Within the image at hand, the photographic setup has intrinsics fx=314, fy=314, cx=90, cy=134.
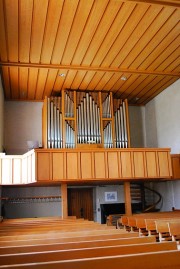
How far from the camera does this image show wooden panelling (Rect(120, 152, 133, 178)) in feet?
32.7

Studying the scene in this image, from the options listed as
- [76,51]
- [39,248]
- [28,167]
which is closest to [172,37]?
[76,51]

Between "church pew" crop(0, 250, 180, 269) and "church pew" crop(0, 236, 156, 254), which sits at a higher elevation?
"church pew" crop(0, 250, 180, 269)

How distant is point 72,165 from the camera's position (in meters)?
9.68

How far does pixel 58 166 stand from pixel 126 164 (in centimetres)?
217

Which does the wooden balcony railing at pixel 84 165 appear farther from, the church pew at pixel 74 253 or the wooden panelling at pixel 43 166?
the church pew at pixel 74 253

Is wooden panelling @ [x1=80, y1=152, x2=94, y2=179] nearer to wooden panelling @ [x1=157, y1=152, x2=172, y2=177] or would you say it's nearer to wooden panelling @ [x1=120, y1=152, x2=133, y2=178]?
wooden panelling @ [x1=120, y1=152, x2=133, y2=178]

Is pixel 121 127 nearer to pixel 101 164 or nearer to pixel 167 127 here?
pixel 167 127

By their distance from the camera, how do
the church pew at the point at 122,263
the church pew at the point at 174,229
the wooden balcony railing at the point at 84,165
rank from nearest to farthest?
the church pew at the point at 122,263, the church pew at the point at 174,229, the wooden balcony railing at the point at 84,165

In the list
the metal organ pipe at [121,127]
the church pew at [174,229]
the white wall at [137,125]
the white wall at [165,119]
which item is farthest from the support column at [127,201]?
the church pew at [174,229]

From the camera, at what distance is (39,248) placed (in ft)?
10.4

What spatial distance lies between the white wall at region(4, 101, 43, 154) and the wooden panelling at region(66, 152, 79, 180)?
2904mm

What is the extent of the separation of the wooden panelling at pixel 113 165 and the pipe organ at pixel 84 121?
101 cm

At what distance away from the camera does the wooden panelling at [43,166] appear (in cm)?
931

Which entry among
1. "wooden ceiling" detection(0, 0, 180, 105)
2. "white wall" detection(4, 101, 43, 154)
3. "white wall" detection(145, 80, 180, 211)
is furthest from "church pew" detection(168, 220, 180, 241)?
"white wall" detection(4, 101, 43, 154)
